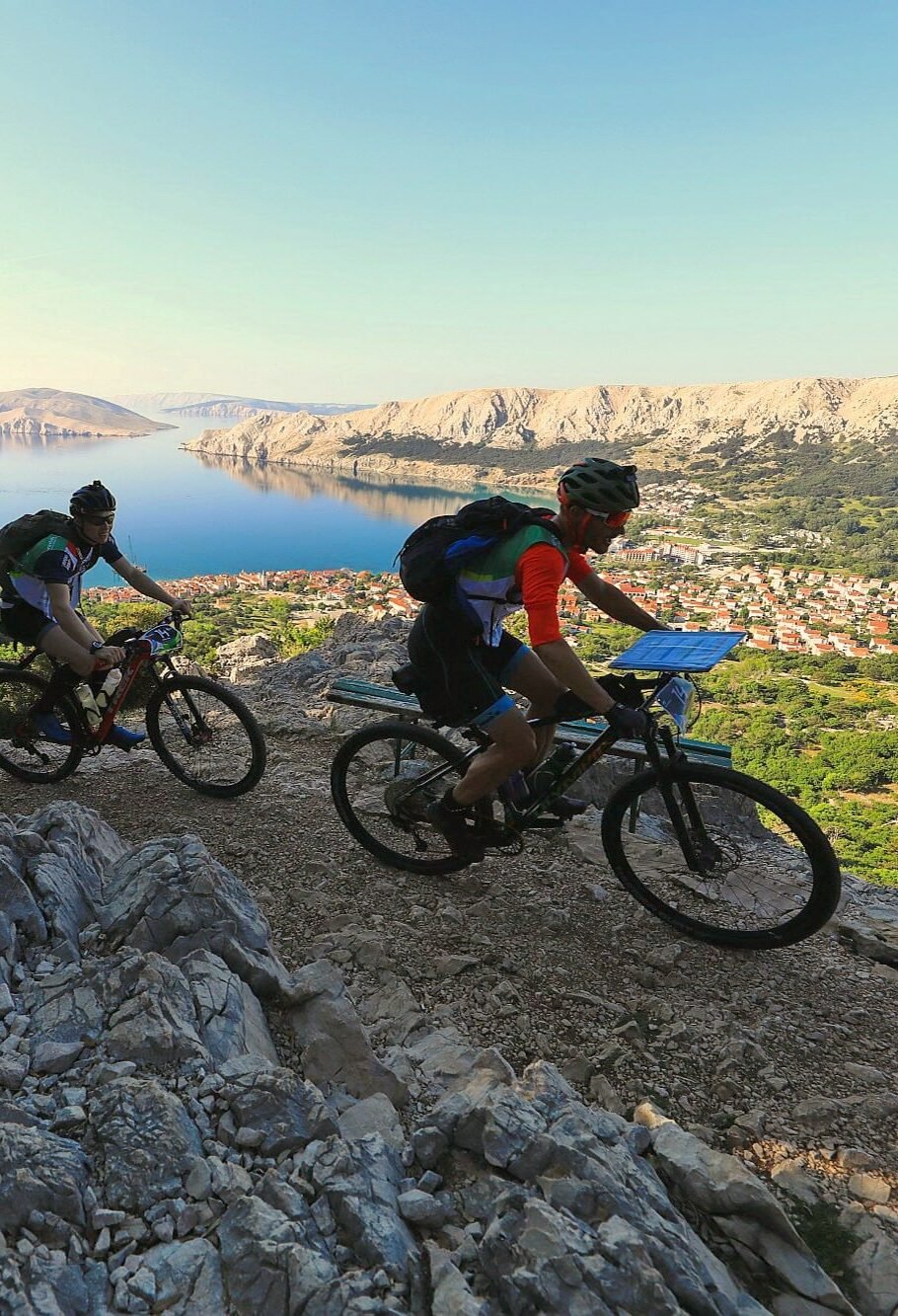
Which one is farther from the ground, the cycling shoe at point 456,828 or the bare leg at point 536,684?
the bare leg at point 536,684

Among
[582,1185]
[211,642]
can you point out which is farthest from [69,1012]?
[211,642]

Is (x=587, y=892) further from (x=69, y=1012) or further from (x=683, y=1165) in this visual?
(x=69, y=1012)

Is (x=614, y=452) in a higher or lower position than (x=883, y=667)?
higher

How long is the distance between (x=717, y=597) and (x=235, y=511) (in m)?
101

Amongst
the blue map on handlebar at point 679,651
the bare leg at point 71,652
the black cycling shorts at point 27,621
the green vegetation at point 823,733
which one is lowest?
the green vegetation at point 823,733

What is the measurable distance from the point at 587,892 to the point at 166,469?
213m

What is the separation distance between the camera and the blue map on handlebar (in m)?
3.78

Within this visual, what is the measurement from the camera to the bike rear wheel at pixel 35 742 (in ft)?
19.8

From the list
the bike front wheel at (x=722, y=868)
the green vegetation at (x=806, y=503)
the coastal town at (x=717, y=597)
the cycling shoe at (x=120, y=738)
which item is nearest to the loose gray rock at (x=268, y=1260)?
the bike front wheel at (x=722, y=868)

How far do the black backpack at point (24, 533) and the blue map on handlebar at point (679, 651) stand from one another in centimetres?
444

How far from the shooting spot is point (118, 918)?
3.51 meters

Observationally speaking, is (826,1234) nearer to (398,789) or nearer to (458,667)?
(458,667)

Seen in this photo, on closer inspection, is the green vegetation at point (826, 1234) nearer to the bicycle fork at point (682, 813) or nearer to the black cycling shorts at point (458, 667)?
the bicycle fork at point (682, 813)

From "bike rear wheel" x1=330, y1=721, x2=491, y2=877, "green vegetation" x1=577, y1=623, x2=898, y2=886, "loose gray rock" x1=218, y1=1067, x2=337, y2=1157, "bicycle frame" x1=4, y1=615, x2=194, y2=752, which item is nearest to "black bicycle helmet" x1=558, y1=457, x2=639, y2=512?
"bike rear wheel" x1=330, y1=721, x2=491, y2=877
